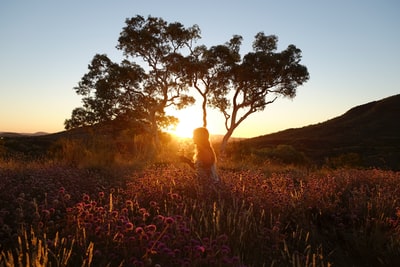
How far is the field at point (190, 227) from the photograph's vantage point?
342 cm

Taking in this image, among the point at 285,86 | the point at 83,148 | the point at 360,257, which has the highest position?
the point at 285,86

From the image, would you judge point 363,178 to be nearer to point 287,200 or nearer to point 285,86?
point 287,200

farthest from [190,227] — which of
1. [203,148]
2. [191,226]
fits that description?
[203,148]

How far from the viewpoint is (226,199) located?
581 cm

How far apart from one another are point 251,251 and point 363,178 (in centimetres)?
606

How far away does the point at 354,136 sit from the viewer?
50.9 m

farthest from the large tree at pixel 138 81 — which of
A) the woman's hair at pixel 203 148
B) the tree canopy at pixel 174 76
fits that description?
the woman's hair at pixel 203 148

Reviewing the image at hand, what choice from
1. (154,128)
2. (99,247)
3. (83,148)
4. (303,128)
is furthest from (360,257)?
(303,128)

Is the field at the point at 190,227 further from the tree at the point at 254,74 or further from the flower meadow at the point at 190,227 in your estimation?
the tree at the point at 254,74

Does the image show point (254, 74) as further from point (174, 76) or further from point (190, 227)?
point (190, 227)

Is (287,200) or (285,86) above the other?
(285,86)

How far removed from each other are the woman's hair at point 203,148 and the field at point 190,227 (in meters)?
0.70

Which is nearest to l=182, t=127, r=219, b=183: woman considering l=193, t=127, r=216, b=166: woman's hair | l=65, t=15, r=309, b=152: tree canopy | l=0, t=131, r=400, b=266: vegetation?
l=193, t=127, r=216, b=166: woman's hair

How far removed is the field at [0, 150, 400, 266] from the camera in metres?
3.42
